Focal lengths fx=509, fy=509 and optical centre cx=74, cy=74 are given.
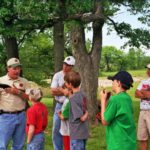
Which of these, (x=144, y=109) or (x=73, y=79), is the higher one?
(x=73, y=79)

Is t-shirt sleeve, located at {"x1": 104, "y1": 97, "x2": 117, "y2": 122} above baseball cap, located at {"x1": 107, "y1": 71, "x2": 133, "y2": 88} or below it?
below

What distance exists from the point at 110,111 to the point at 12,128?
2.47 meters

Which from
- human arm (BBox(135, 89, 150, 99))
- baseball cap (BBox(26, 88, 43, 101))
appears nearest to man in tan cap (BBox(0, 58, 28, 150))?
baseball cap (BBox(26, 88, 43, 101))

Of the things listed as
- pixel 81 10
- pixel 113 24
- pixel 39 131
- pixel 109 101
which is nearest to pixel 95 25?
pixel 81 10

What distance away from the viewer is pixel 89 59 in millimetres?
15133

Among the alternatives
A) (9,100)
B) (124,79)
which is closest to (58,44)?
(9,100)

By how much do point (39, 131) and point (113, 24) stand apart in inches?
397

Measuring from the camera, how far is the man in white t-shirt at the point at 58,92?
27.8 feet

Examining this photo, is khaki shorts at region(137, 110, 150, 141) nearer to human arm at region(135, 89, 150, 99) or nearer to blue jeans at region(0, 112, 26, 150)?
human arm at region(135, 89, 150, 99)

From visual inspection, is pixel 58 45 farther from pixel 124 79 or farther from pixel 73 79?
pixel 124 79

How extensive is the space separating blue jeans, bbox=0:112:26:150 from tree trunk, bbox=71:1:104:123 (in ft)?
21.1

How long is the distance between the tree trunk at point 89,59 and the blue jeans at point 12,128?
642 cm

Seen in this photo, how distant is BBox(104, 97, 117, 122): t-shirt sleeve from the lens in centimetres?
632

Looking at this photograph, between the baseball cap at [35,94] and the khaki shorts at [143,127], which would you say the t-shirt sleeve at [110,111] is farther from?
the khaki shorts at [143,127]
